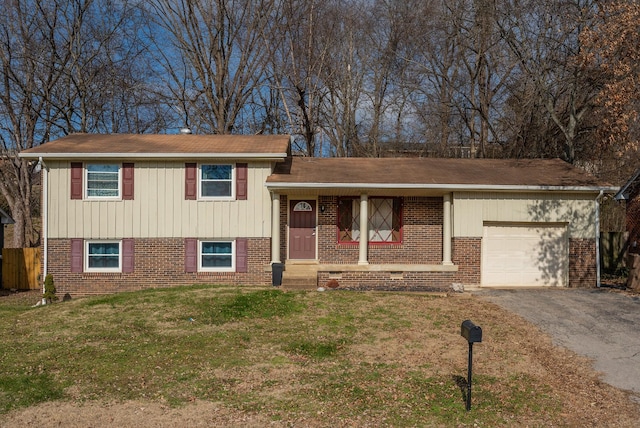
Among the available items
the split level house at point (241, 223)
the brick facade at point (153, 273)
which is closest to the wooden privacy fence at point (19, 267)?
the split level house at point (241, 223)

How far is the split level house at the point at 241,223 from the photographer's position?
46.3 ft

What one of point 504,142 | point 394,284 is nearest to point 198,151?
point 394,284

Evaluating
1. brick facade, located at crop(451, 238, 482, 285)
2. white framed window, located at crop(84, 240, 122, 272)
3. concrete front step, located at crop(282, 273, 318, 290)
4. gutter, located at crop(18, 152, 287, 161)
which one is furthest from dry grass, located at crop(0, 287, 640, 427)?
gutter, located at crop(18, 152, 287, 161)

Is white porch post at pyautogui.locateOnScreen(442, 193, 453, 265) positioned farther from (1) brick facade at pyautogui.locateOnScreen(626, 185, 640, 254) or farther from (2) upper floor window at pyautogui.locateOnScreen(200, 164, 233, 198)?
(1) brick facade at pyautogui.locateOnScreen(626, 185, 640, 254)

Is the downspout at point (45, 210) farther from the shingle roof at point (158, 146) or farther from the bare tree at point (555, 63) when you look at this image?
the bare tree at point (555, 63)

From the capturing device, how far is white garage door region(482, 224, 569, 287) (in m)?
14.5

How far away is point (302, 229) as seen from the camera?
15398mm

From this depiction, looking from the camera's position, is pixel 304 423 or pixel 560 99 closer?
pixel 304 423

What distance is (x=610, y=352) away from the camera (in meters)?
8.30

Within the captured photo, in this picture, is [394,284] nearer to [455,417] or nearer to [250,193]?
[250,193]

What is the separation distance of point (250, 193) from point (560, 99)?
52.1 feet

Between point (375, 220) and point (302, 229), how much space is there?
238 centimetres

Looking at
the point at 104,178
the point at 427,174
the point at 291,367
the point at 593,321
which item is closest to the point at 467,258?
the point at 427,174

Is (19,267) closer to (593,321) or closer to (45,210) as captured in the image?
(45,210)
